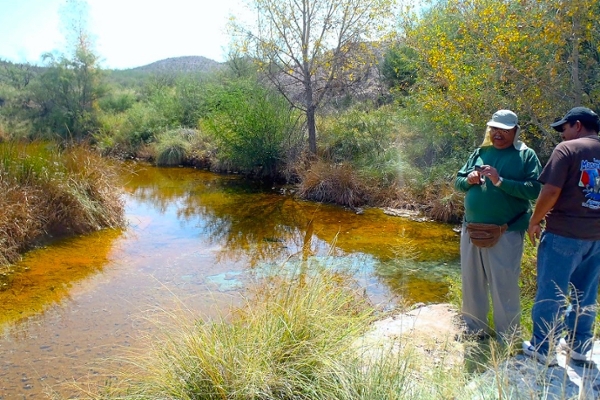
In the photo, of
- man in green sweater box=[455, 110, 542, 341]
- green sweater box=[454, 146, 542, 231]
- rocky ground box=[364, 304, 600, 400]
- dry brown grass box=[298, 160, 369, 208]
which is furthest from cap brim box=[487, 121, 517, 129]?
dry brown grass box=[298, 160, 369, 208]

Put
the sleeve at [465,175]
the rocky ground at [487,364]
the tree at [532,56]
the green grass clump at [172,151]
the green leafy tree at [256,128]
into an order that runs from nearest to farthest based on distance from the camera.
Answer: the rocky ground at [487,364], the sleeve at [465,175], the tree at [532,56], the green leafy tree at [256,128], the green grass clump at [172,151]

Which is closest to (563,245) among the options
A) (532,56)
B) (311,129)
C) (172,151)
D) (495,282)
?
(495,282)

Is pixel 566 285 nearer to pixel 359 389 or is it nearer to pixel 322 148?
pixel 359 389

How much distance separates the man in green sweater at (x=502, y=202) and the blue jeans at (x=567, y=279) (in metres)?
0.25

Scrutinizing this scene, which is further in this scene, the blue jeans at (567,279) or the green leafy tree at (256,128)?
the green leafy tree at (256,128)

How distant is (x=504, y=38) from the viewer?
18.7 ft

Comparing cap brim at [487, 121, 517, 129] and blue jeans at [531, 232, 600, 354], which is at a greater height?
cap brim at [487, 121, 517, 129]

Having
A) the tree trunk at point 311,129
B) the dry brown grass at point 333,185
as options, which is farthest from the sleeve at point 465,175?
the tree trunk at point 311,129

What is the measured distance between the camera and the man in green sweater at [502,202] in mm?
3189

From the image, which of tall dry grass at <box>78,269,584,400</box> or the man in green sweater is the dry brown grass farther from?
tall dry grass at <box>78,269,584,400</box>

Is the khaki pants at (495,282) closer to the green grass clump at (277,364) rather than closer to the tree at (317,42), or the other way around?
the green grass clump at (277,364)

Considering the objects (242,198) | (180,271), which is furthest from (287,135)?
(180,271)

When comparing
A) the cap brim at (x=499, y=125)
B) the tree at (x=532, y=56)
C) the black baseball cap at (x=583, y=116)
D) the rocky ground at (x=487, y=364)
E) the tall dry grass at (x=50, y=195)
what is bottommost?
the rocky ground at (x=487, y=364)

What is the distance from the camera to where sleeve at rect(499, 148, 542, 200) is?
10.2 feet
